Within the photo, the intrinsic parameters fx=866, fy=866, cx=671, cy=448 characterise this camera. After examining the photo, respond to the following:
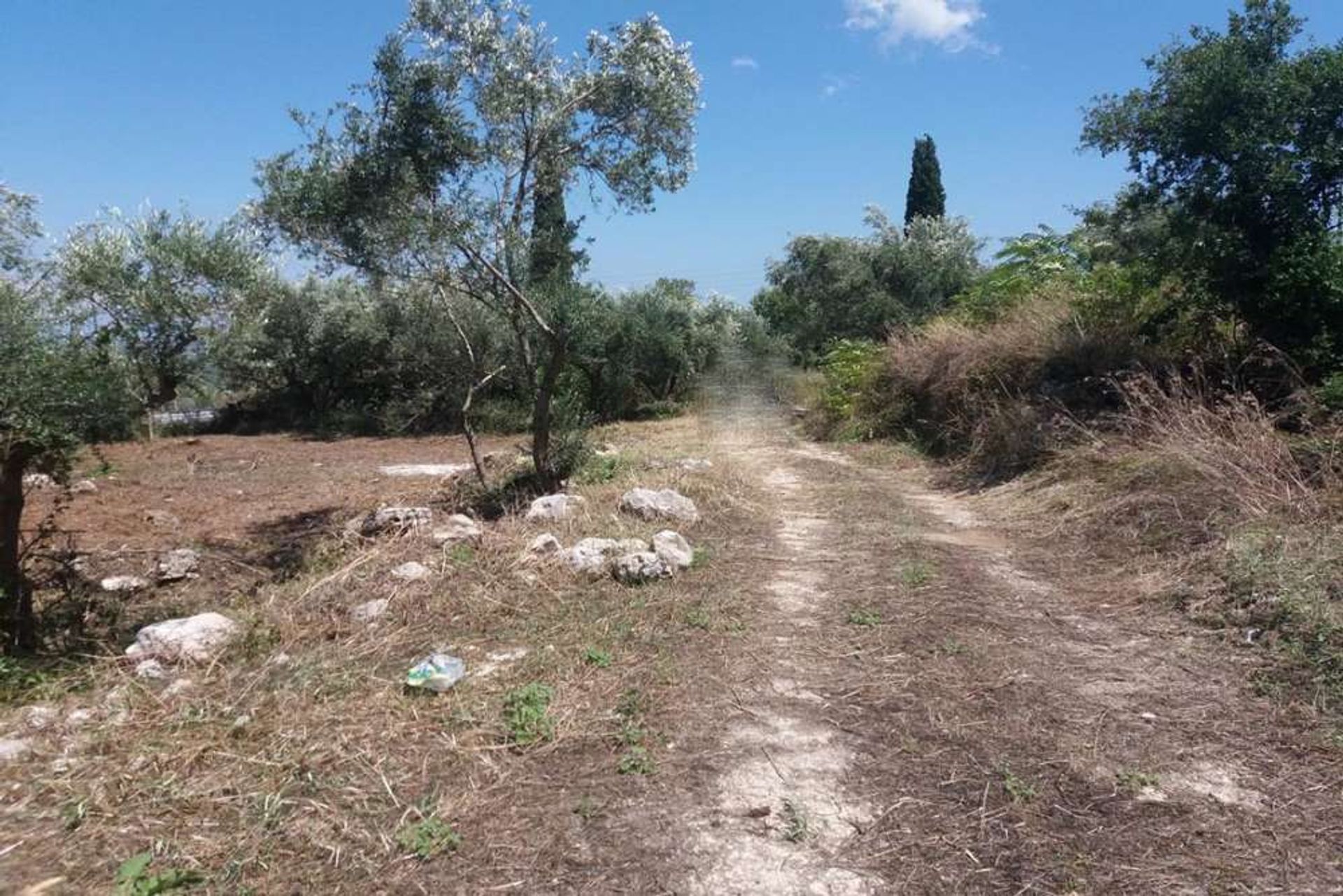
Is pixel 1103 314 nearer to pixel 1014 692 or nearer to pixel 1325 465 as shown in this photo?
pixel 1325 465

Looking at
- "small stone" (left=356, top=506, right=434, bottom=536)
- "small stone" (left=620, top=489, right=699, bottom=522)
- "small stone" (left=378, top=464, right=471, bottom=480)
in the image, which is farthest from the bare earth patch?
"small stone" (left=378, top=464, right=471, bottom=480)

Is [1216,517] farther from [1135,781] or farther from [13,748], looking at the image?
[13,748]

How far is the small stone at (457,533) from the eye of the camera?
249 inches

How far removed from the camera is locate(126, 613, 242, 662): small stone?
4.43 meters

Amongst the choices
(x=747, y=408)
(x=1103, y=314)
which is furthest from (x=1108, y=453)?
(x=747, y=408)

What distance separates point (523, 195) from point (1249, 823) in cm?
754

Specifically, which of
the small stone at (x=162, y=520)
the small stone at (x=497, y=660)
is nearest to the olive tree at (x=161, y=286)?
the small stone at (x=162, y=520)

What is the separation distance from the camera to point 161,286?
10336mm

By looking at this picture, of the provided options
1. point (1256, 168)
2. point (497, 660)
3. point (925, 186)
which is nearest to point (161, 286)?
point (497, 660)

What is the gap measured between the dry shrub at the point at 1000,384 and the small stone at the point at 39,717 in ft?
27.0

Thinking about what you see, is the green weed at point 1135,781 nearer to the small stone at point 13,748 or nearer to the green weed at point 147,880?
the green weed at point 147,880

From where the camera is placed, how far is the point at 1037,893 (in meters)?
2.51

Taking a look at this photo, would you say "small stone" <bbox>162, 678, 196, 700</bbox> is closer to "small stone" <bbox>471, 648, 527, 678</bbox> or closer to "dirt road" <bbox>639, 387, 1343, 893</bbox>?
"small stone" <bbox>471, 648, 527, 678</bbox>

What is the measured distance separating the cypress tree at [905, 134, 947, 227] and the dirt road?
23634mm
